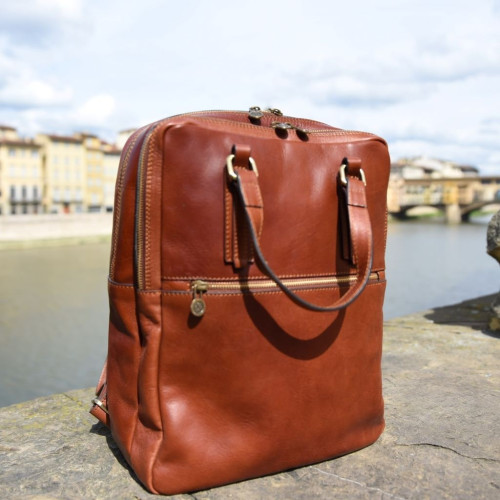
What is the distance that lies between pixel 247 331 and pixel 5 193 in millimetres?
46285

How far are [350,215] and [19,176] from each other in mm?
46715

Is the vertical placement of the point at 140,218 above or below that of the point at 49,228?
above

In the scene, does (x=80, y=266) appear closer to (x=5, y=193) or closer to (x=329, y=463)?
(x=329, y=463)

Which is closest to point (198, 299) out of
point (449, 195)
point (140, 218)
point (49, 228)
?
point (140, 218)

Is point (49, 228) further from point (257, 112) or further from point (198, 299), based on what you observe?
point (198, 299)

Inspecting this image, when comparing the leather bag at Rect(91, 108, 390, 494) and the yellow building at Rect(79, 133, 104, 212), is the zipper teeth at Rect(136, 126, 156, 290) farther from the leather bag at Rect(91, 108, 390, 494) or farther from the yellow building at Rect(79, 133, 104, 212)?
the yellow building at Rect(79, 133, 104, 212)

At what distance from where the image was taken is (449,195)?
62.7 meters

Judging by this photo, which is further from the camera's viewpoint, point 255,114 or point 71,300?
point 71,300

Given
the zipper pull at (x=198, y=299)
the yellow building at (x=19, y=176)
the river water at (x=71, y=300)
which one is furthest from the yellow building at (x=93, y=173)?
the zipper pull at (x=198, y=299)

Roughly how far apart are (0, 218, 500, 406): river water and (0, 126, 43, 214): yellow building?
20.4m

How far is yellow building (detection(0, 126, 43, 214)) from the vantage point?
142ft

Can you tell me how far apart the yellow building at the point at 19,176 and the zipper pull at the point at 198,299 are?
45.8 meters

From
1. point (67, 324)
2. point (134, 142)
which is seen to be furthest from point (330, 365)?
point (67, 324)

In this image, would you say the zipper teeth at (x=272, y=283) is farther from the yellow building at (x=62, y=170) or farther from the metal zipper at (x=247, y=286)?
the yellow building at (x=62, y=170)
